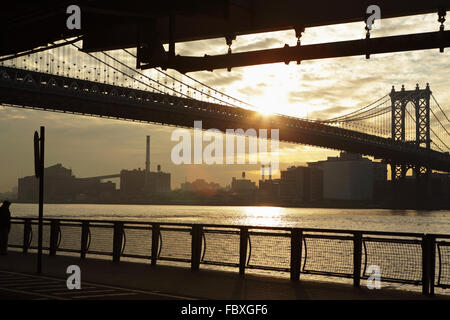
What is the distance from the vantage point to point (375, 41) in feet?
32.7

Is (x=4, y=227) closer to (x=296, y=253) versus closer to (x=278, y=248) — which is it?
(x=278, y=248)

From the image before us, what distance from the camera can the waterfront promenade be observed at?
A: 10422 mm

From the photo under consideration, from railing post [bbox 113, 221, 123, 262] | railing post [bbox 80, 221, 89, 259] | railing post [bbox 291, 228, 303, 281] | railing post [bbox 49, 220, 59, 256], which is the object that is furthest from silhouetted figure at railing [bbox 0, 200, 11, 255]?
railing post [bbox 291, 228, 303, 281]

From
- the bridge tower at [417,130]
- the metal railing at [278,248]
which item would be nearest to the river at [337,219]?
the bridge tower at [417,130]

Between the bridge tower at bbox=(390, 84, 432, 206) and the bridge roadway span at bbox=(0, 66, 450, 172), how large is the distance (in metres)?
10.1

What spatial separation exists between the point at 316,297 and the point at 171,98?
68607 mm

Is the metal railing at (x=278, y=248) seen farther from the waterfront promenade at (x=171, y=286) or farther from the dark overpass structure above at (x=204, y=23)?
the dark overpass structure above at (x=204, y=23)

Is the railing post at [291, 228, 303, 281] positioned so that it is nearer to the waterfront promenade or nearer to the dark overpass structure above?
the waterfront promenade

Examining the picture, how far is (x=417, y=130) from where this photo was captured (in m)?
120

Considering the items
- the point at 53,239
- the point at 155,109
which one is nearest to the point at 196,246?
the point at 53,239

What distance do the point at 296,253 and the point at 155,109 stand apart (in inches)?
2402
